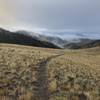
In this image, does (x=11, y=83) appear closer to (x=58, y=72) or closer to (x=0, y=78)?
(x=0, y=78)

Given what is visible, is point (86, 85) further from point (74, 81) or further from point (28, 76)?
point (28, 76)

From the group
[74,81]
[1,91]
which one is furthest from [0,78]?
[74,81]

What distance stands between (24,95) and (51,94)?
1.63m

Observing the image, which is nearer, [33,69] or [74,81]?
[74,81]

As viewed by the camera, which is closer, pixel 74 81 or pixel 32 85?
pixel 32 85

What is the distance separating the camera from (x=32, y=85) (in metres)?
23.5

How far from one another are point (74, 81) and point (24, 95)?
600 cm

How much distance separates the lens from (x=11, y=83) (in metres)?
23.7

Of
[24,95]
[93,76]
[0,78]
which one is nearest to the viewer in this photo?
[24,95]

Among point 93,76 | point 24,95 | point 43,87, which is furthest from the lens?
point 93,76

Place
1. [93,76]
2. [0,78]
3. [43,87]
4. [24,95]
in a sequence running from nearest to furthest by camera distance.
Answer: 1. [24,95]
2. [43,87]
3. [0,78]
4. [93,76]

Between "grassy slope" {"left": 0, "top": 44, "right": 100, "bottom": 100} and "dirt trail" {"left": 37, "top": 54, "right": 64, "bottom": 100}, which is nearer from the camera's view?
"dirt trail" {"left": 37, "top": 54, "right": 64, "bottom": 100}

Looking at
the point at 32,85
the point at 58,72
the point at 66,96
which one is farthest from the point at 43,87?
the point at 58,72

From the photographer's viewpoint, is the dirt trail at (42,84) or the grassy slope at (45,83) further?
the grassy slope at (45,83)
